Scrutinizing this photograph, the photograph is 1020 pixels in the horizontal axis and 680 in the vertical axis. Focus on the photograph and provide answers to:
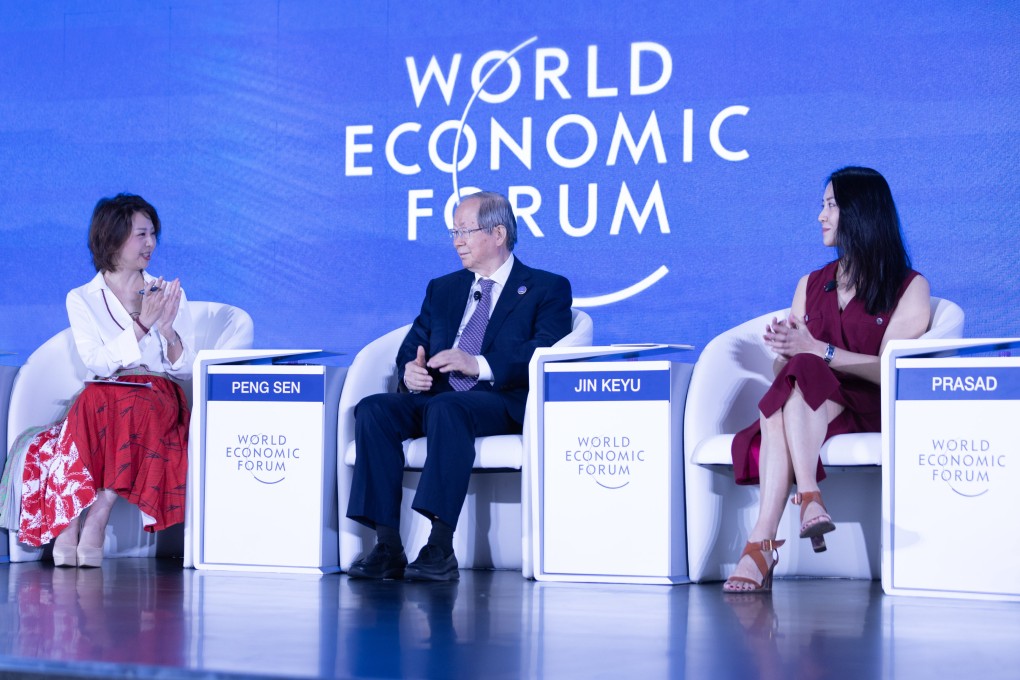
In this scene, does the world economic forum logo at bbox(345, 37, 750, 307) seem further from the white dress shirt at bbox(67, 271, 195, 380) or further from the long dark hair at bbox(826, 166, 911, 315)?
the white dress shirt at bbox(67, 271, 195, 380)

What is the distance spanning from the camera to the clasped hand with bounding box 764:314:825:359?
3.55 m

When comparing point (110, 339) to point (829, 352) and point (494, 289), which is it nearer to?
point (494, 289)

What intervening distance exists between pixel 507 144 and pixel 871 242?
1.65m

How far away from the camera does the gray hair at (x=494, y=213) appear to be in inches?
164

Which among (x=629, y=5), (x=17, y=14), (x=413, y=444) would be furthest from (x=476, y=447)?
(x=17, y=14)

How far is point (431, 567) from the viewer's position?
11.7ft

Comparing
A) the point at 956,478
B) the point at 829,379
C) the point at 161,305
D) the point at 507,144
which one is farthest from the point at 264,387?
the point at 956,478

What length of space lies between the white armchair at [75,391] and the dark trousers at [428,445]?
2.89ft

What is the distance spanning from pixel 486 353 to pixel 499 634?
5.54 ft

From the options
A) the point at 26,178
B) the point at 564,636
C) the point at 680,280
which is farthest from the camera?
the point at 26,178

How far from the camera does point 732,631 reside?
2.51m

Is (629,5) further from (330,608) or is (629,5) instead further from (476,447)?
(330,608)

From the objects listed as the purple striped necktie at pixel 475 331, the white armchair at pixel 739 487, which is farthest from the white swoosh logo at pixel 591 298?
the white armchair at pixel 739 487

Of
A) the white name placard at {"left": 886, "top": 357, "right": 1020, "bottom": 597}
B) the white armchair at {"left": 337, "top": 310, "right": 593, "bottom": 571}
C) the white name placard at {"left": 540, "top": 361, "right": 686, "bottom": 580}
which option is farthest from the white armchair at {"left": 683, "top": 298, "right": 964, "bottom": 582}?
the white armchair at {"left": 337, "top": 310, "right": 593, "bottom": 571}
